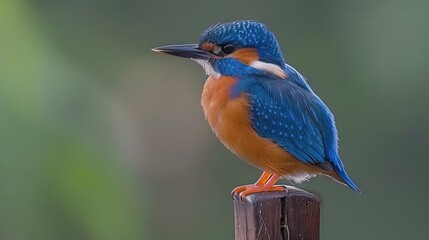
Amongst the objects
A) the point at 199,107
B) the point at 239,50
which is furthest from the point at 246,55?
the point at 199,107

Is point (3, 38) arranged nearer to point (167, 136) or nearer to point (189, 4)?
point (167, 136)

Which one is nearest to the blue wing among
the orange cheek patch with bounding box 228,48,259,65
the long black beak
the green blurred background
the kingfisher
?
the kingfisher

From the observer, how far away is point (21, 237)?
18.7 feet

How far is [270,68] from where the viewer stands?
3463 millimetres

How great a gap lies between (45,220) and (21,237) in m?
0.17

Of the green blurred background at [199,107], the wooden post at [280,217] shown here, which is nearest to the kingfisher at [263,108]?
the wooden post at [280,217]

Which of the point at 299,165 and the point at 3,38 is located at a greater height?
the point at 3,38

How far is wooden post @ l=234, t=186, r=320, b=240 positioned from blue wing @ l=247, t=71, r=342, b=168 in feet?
1.55

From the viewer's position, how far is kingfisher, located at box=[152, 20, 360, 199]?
335 cm

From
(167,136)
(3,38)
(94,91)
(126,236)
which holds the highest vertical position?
(3,38)

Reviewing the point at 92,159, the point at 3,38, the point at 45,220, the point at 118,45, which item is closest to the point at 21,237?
the point at 45,220

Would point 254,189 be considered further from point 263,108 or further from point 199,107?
point 199,107

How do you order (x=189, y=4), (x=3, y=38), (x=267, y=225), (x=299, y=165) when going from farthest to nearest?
1. (x=189, y=4)
2. (x=3, y=38)
3. (x=299, y=165)
4. (x=267, y=225)

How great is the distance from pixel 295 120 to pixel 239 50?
0.34 meters
